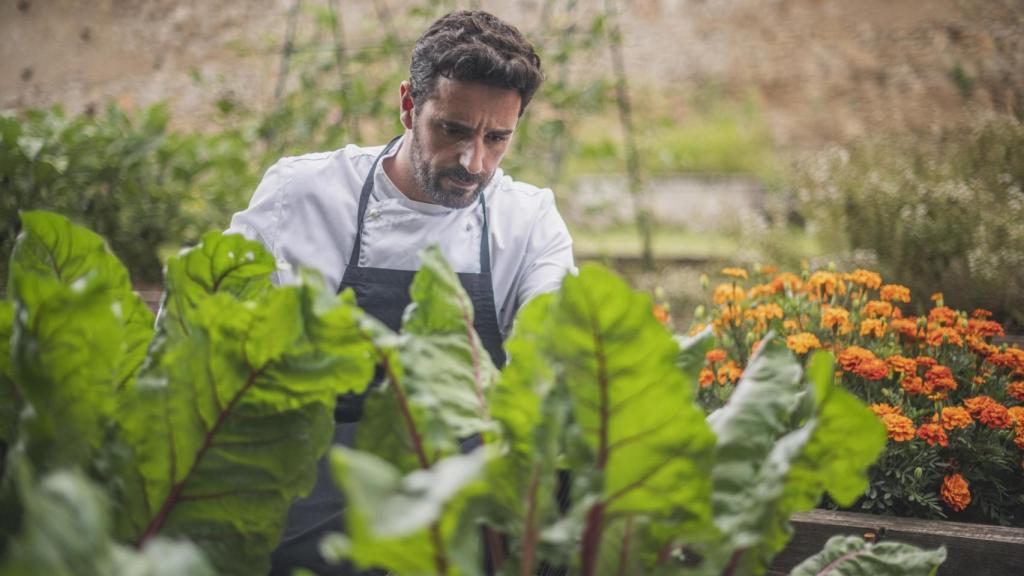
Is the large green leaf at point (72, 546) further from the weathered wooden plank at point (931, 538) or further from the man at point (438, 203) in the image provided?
the weathered wooden plank at point (931, 538)


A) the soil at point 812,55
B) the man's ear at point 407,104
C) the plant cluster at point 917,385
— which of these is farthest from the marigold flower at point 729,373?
the soil at point 812,55

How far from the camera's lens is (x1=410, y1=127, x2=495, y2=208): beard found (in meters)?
1.85

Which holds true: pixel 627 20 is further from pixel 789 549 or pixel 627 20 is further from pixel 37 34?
pixel 789 549

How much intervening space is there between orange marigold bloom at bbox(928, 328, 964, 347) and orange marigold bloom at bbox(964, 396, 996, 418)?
229mm

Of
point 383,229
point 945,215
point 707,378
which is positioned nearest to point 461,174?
point 383,229

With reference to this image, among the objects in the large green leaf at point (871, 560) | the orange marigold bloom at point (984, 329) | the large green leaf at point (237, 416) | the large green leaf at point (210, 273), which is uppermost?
the large green leaf at point (210, 273)

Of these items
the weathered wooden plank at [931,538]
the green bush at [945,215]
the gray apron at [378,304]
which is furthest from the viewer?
the green bush at [945,215]

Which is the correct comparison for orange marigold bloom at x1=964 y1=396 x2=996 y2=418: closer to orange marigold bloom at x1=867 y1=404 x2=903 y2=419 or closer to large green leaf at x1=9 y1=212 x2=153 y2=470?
orange marigold bloom at x1=867 y1=404 x2=903 y2=419

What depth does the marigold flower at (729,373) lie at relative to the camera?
7.32 ft

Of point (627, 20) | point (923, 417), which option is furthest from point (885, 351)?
point (627, 20)

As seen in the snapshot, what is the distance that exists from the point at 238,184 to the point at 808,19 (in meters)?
9.75

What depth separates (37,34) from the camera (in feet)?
17.9

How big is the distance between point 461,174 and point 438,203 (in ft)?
0.46

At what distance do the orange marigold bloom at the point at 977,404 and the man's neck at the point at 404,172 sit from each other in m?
1.41
